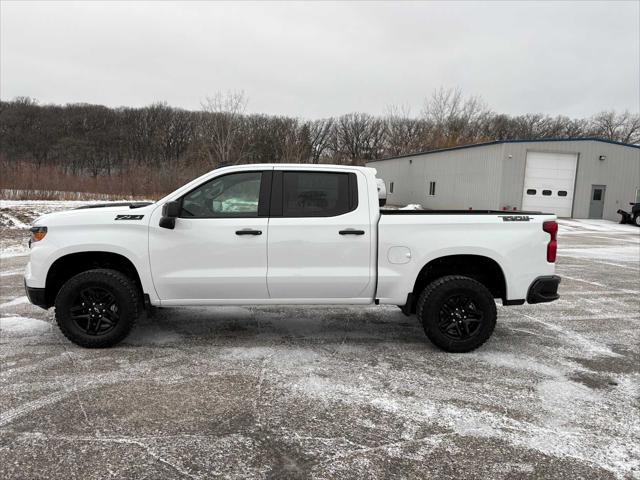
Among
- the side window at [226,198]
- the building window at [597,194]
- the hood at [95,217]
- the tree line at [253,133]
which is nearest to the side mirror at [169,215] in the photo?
the side window at [226,198]

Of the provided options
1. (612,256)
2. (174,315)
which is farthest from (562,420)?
(612,256)

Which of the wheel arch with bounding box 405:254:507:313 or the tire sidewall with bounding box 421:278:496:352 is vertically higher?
the wheel arch with bounding box 405:254:507:313

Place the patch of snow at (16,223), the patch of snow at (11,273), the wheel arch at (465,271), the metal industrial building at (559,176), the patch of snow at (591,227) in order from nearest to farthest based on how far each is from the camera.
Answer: the wheel arch at (465,271), the patch of snow at (11,273), the patch of snow at (16,223), the patch of snow at (591,227), the metal industrial building at (559,176)

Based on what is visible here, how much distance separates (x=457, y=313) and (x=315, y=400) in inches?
72.4

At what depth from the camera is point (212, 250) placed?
450 cm

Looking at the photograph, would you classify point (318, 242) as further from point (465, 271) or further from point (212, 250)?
point (465, 271)

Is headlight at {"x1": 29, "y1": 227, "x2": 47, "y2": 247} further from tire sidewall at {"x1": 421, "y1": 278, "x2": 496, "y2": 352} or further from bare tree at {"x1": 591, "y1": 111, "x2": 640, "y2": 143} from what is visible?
bare tree at {"x1": 591, "y1": 111, "x2": 640, "y2": 143}

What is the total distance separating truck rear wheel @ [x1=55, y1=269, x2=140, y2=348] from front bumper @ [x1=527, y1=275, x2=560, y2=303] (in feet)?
13.1

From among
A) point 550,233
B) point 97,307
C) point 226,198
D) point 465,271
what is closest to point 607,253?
point 550,233

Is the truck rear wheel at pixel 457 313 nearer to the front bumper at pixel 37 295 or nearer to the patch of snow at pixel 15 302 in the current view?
the front bumper at pixel 37 295

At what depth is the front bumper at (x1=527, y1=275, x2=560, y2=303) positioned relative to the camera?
184 inches

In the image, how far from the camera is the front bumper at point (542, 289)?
4.68 m

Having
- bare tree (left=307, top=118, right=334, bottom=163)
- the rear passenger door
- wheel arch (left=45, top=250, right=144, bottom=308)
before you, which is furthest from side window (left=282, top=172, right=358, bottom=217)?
bare tree (left=307, top=118, right=334, bottom=163)

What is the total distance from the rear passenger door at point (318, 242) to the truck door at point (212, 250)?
0.46 feet
